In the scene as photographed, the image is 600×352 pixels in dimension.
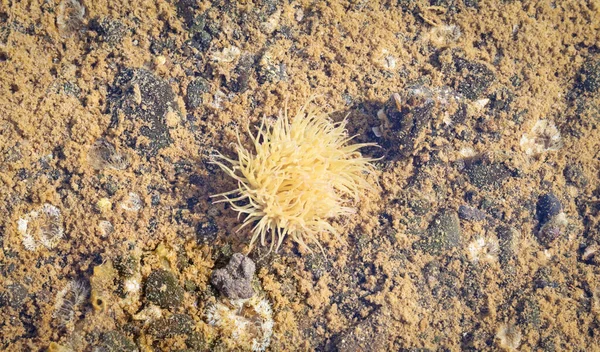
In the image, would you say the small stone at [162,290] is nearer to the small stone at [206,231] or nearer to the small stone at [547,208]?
the small stone at [206,231]

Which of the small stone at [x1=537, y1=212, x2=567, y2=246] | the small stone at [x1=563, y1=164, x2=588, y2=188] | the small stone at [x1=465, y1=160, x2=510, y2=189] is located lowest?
the small stone at [x1=537, y1=212, x2=567, y2=246]

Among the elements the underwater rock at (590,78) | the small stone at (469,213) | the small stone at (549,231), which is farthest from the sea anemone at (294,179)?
the underwater rock at (590,78)

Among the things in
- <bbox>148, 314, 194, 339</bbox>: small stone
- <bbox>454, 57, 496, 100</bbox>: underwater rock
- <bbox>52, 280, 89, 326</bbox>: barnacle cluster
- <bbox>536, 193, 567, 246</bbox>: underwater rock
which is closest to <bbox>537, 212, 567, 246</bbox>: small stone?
<bbox>536, 193, 567, 246</bbox>: underwater rock

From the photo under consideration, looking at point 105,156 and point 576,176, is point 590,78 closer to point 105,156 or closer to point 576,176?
point 576,176

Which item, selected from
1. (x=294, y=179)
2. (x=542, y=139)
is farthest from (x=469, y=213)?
(x=294, y=179)

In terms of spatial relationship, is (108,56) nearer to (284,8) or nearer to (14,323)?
(284,8)

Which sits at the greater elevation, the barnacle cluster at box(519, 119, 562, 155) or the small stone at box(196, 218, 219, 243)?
the barnacle cluster at box(519, 119, 562, 155)

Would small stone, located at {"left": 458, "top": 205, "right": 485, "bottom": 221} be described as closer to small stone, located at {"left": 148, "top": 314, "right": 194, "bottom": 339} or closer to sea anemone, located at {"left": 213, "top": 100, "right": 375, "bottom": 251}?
sea anemone, located at {"left": 213, "top": 100, "right": 375, "bottom": 251}
